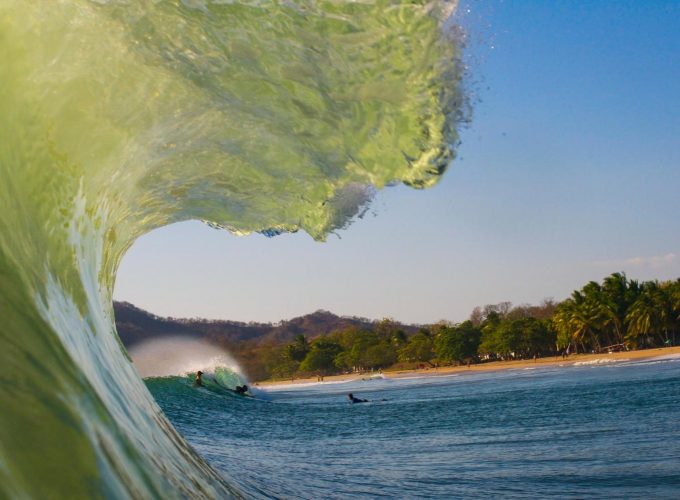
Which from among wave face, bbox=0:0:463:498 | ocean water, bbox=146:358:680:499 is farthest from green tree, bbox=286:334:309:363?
wave face, bbox=0:0:463:498

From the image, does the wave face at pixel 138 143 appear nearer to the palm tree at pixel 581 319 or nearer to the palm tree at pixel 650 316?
the palm tree at pixel 650 316

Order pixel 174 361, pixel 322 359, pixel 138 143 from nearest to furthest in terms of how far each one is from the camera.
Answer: pixel 138 143
pixel 174 361
pixel 322 359

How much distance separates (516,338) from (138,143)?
9518 cm

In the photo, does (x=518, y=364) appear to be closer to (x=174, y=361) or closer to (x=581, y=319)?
(x=581, y=319)

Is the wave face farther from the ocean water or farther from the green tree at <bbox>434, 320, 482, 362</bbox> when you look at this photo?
the green tree at <bbox>434, 320, 482, 362</bbox>

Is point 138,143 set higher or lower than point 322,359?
higher

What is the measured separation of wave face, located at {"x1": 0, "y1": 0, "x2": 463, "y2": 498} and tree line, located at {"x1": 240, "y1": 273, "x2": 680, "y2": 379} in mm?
79281

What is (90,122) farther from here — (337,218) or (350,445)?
(350,445)

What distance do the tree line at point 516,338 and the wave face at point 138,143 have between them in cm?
7928

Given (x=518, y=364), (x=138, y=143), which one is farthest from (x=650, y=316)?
(x=138, y=143)

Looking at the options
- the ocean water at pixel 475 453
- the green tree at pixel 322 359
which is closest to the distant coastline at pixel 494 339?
the green tree at pixel 322 359

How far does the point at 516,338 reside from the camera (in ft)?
316

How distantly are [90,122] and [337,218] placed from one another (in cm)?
314

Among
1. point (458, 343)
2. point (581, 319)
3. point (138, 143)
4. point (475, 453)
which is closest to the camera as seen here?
point (138, 143)
